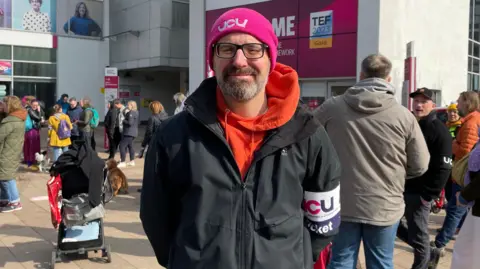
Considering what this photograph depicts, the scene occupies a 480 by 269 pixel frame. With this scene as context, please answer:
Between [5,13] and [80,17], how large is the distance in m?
3.82

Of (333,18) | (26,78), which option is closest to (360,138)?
(333,18)

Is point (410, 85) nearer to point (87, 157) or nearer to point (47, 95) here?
point (87, 157)

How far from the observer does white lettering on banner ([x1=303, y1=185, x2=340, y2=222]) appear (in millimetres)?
1974

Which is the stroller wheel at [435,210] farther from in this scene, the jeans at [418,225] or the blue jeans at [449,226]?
the jeans at [418,225]

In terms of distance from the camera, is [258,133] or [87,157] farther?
[87,157]

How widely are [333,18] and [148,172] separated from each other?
490 inches

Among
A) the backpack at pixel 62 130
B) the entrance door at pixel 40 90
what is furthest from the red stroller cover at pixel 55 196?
the entrance door at pixel 40 90

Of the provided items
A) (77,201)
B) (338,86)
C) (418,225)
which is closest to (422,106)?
(418,225)

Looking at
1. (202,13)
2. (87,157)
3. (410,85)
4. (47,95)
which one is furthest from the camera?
(47,95)

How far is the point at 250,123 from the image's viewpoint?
6.22 feet

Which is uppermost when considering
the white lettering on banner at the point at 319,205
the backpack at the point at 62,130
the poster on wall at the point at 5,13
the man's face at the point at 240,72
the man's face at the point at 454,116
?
the poster on wall at the point at 5,13

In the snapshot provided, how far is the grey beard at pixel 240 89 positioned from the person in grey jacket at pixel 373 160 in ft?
4.83

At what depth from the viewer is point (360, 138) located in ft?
10.3

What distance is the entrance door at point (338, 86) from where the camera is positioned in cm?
1361
